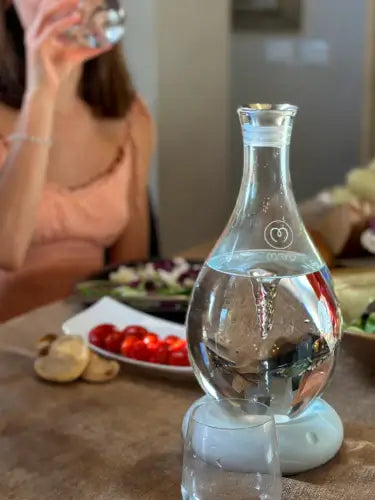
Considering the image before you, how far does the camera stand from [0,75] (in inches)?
58.1

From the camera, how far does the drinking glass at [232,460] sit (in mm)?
568

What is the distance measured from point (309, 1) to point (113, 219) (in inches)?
54.0

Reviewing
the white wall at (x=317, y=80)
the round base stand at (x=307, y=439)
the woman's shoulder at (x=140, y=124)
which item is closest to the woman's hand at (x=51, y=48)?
the woman's shoulder at (x=140, y=124)

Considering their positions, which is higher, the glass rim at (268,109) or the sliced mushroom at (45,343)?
the glass rim at (268,109)

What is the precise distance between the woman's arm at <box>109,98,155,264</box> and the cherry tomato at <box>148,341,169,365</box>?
75 cm

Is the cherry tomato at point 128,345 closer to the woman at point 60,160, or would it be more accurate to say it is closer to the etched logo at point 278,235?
the etched logo at point 278,235

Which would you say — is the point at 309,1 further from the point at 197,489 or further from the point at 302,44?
the point at 197,489

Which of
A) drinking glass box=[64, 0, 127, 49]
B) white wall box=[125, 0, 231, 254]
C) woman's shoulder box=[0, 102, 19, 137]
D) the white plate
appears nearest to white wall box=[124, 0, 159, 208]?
white wall box=[125, 0, 231, 254]

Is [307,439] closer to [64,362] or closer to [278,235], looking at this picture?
[278,235]

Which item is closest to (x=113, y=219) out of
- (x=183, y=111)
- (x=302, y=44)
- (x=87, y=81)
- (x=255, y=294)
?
(x=87, y=81)

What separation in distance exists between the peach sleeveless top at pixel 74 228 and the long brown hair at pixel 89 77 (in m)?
0.05

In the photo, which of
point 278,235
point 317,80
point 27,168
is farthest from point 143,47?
point 278,235

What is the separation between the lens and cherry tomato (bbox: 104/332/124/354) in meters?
0.87

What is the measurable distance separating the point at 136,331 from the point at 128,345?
1.4 inches
